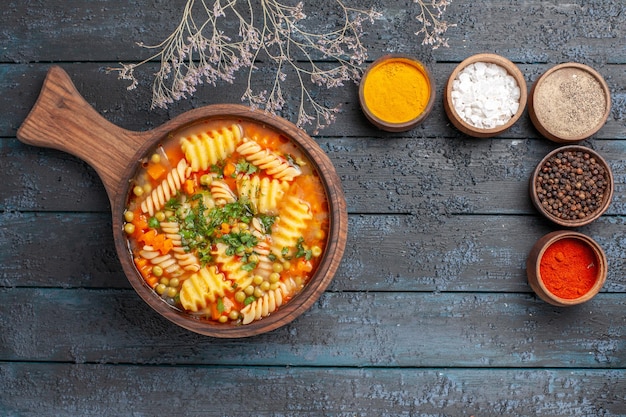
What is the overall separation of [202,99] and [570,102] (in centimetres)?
151

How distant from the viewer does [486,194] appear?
248 centimetres

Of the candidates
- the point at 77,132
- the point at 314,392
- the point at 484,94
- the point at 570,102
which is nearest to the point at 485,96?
the point at 484,94

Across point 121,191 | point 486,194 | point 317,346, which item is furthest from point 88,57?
point 486,194

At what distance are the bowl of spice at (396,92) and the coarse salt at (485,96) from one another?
0.44 ft

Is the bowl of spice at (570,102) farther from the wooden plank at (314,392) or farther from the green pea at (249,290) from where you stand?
the green pea at (249,290)

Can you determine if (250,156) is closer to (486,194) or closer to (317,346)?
(317,346)

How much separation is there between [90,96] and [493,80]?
5.51 ft

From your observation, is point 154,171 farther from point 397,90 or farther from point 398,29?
point 398,29

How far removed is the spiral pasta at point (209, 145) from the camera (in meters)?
2.18

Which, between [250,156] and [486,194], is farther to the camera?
[486,194]

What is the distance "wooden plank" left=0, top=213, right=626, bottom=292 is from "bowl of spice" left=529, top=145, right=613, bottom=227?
0.40 ft

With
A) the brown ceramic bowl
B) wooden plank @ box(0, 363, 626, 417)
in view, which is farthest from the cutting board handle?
wooden plank @ box(0, 363, 626, 417)

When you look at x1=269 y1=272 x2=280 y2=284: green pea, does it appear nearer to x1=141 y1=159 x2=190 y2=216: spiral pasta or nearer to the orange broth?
the orange broth

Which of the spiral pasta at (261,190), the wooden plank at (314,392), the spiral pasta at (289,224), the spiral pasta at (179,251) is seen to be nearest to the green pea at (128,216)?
the spiral pasta at (179,251)
